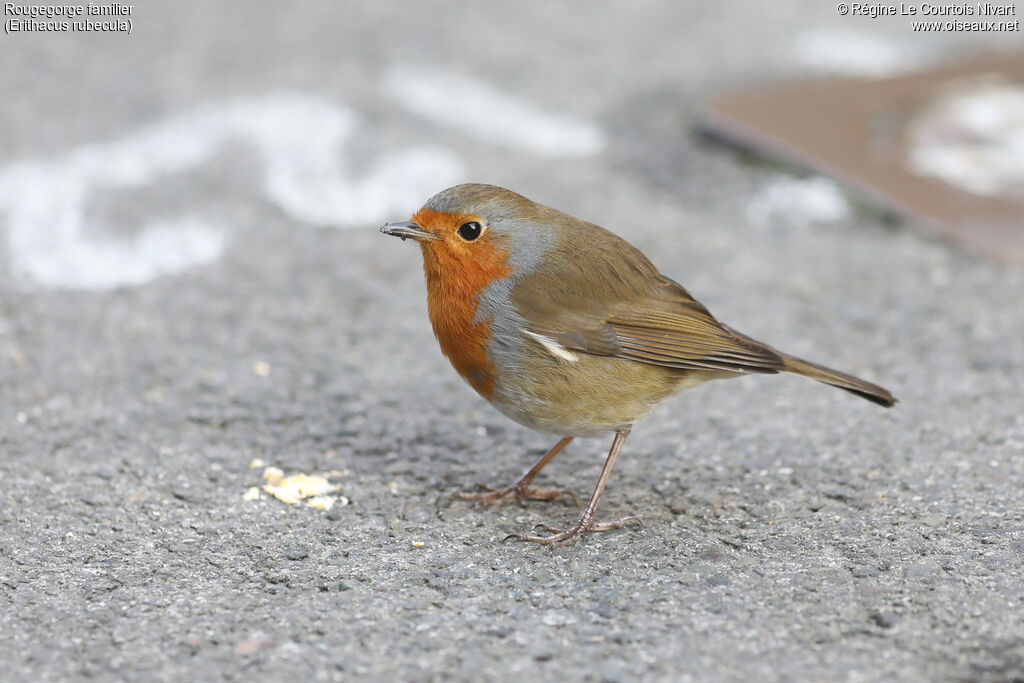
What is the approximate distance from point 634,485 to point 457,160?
240cm

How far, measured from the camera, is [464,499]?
3602mm

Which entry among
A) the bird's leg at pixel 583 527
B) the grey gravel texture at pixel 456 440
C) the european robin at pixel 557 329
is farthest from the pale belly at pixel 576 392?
the grey gravel texture at pixel 456 440

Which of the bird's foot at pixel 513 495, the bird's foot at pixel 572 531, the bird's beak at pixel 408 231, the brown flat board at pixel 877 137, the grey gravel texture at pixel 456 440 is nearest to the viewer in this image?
the grey gravel texture at pixel 456 440

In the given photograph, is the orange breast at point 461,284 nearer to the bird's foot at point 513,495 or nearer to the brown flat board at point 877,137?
the bird's foot at point 513,495

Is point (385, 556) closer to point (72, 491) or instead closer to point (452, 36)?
point (72, 491)

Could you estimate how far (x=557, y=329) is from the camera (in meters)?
3.42

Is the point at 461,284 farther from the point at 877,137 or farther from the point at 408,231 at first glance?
the point at 877,137

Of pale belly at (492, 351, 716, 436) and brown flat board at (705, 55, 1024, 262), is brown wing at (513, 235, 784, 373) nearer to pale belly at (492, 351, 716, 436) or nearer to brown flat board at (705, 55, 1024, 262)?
pale belly at (492, 351, 716, 436)

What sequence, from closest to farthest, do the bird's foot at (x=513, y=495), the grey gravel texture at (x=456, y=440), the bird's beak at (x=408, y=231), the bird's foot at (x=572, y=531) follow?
the grey gravel texture at (x=456, y=440)
the bird's foot at (x=572, y=531)
the bird's beak at (x=408, y=231)
the bird's foot at (x=513, y=495)

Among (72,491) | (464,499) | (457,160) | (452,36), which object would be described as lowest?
(72,491)

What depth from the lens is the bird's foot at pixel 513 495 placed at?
11.8ft

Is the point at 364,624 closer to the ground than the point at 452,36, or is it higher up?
closer to the ground

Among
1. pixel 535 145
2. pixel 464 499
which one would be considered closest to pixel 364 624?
pixel 464 499

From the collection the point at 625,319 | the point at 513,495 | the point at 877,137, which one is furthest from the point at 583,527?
the point at 877,137
